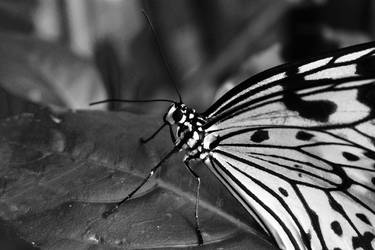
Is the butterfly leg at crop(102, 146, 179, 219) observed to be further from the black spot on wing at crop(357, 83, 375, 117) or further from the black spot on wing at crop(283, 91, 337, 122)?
the black spot on wing at crop(357, 83, 375, 117)

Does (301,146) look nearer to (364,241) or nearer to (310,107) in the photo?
(310,107)

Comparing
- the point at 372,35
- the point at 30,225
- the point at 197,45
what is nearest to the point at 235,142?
the point at 30,225

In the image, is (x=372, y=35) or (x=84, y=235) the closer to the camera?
(x=84, y=235)

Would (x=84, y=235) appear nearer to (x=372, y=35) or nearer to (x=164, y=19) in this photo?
(x=372, y=35)

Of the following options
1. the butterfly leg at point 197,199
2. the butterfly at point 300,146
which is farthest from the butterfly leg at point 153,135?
the butterfly leg at point 197,199

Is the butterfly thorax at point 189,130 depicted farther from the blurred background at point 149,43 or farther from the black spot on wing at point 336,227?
the black spot on wing at point 336,227
